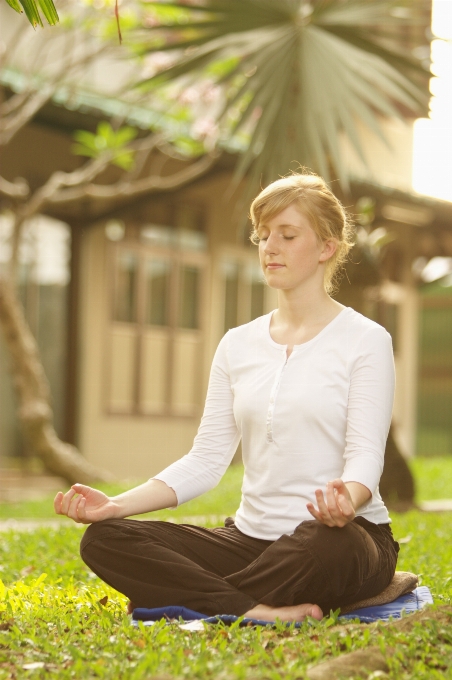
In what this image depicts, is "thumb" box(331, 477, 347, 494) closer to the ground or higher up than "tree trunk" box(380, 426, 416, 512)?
higher up

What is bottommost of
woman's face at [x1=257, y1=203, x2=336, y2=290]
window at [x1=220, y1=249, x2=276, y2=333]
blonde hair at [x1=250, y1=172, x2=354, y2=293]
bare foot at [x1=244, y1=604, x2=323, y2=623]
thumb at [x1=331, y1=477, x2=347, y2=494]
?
bare foot at [x1=244, y1=604, x2=323, y2=623]

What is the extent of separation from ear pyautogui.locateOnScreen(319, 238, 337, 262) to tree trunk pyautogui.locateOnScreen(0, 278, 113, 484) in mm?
5845

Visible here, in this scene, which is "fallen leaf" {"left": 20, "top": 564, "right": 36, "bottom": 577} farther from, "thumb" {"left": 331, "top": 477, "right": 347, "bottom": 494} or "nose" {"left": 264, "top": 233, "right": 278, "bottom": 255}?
"thumb" {"left": 331, "top": 477, "right": 347, "bottom": 494}

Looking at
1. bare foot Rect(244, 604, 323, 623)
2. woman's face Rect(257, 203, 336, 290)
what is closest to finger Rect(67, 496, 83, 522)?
bare foot Rect(244, 604, 323, 623)

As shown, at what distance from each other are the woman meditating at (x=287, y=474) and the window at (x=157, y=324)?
29.5 ft

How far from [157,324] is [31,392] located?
400 cm

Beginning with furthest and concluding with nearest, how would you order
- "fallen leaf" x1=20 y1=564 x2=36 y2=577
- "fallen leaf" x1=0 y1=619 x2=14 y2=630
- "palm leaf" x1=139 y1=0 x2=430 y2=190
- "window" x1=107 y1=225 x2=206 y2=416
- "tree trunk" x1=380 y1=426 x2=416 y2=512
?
"window" x1=107 y1=225 x2=206 y2=416
"tree trunk" x1=380 y1=426 x2=416 y2=512
"palm leaf" x1=139 y1=0 x2=430 y2=190
"fallen leaf" x1=20 y1=564 x2=36 y2=577
"fallen leaf" x1=0 y1=619 x2=14 y2=630

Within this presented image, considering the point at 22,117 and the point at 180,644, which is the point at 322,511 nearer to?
the point at 180,644

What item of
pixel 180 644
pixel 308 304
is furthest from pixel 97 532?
pixel 308 304

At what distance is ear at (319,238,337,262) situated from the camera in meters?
3.59

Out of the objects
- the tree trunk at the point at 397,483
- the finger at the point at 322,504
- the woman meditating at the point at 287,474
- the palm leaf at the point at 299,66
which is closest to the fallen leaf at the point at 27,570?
the woman meditating at the point at 287,474

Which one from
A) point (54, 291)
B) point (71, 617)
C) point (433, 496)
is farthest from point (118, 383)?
point (71, 617)

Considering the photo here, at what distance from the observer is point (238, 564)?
3.56 metres

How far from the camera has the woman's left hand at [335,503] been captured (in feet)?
9.70
